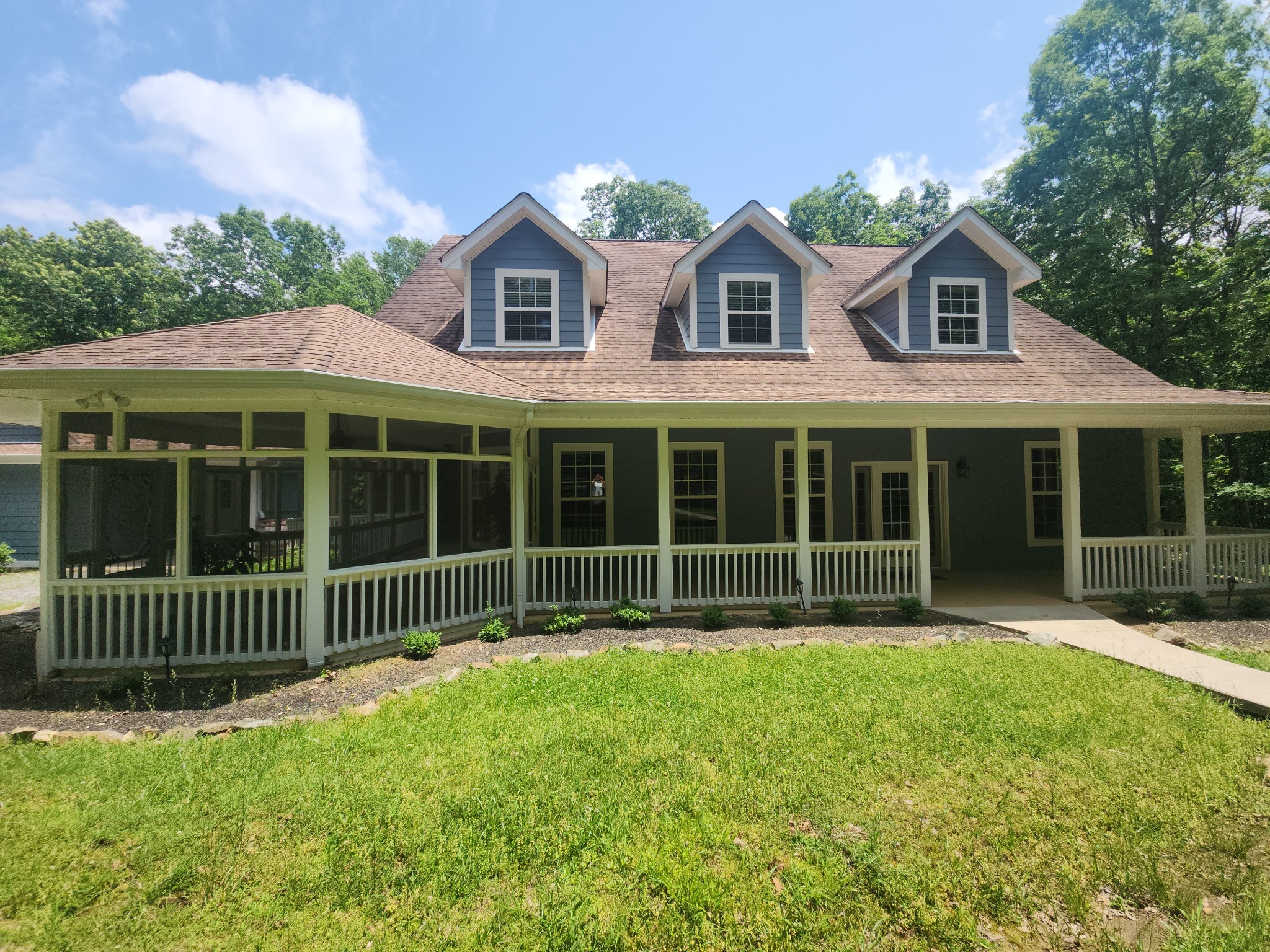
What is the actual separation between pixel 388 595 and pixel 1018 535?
12073mm

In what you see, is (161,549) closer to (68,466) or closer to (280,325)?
(68,466)

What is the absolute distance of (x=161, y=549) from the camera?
6.42 meters

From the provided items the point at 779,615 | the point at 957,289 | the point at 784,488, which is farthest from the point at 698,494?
the point at 957,289

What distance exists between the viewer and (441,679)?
211 inches

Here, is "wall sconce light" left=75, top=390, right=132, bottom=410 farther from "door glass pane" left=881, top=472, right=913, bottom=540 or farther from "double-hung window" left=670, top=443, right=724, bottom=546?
"door glass pane" left=881, top=472, right=913, bottom=540

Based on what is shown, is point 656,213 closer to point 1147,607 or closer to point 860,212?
point 860,212

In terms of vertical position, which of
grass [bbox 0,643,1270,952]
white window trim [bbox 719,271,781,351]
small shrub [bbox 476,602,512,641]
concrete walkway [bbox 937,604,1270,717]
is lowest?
grass [bbox 0,643,1270,952]

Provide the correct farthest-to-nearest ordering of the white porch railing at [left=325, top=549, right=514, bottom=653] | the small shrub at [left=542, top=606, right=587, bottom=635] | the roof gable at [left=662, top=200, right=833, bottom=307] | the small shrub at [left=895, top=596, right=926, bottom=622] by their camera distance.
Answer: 1. the roof gable at [left=662, top=200, right=833, bottom=307]
2. the small shrub at [left=895, top=596, right=926, bottom=622]
3. the small shrub at [left=542, top=606, right=587, bottom=635]
4. the white porch railing at [left=325, top=549, right=514, bottom=653]

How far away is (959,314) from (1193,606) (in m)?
5.91

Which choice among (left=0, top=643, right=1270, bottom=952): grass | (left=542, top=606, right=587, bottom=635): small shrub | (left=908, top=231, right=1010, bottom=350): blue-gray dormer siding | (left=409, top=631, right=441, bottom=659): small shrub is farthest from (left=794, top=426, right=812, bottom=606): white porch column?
(left=409, top=631, right=441, bottom=659): small shrub

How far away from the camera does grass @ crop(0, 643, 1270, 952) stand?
2467 millimetres

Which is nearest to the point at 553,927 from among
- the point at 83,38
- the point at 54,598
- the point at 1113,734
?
the point at 1113,734

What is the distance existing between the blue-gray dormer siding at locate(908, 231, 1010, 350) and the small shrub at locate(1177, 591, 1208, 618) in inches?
196

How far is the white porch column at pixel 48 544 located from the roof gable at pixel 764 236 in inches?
347
